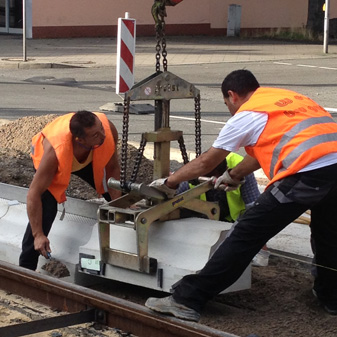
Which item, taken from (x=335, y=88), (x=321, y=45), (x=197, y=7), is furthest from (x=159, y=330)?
(x=197, y=7)

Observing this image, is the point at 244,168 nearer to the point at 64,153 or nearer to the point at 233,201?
the point at 233,201

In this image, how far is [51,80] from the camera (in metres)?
16.6

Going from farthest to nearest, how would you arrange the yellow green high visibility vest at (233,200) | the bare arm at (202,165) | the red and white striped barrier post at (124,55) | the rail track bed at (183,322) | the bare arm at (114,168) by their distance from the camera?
1. the red and white striped barrier post at (124,55)
2. the yellow green high visibility vest at (233,200)
3. the bare arm at (114,168)
4. the rail track bed at (183,322)
5. the bare arm at (202,165)

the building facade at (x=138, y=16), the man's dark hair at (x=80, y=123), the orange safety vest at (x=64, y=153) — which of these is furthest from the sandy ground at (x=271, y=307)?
the building facade at (x=138, y=16)

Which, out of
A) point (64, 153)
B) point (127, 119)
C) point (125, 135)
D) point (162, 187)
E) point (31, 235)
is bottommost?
point (31, 235)

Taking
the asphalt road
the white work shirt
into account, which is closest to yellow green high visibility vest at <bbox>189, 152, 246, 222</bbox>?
the white work shirt

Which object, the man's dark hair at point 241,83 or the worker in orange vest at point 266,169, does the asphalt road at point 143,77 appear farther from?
the worker in orange vest at point 266,169

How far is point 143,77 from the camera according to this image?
16.8 m

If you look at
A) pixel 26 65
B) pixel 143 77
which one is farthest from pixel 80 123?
pixel 26 65

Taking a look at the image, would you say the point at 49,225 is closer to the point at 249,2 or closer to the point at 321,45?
the point at 321,45

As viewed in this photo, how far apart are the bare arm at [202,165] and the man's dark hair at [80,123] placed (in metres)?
0.80

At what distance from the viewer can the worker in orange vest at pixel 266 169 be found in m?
4.70

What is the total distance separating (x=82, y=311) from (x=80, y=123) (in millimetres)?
1239

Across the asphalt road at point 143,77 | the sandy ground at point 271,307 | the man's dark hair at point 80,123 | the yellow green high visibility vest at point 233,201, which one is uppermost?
the man's dark hair at point 80,123
